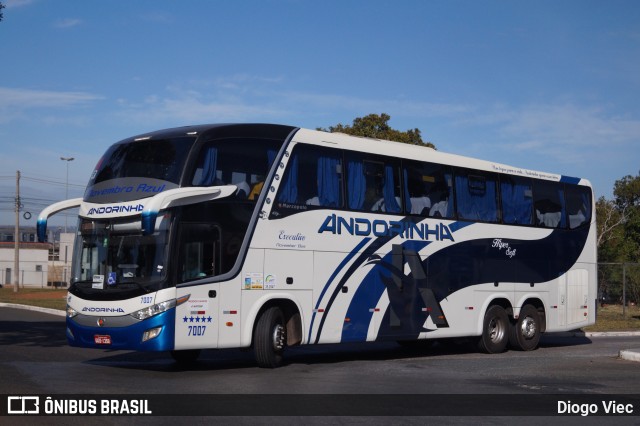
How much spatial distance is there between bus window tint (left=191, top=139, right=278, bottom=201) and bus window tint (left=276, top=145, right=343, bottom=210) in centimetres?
53

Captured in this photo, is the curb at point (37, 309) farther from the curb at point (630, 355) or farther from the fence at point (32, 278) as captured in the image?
the fence at point (32, 278)

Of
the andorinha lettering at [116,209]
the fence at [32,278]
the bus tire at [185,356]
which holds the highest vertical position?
the andorinha lettering at [116,209]

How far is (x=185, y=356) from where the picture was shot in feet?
54.9

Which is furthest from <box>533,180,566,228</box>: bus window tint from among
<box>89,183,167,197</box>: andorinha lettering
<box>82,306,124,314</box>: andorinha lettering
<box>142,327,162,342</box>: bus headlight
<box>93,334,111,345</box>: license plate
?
<box>93,334,111,345</box>: license plate

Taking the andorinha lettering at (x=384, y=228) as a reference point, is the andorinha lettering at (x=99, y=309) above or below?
below

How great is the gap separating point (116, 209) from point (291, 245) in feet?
10.9

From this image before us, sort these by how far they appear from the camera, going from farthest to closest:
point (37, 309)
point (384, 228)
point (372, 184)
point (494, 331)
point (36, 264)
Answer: point (36, 264) → point (37, 309) → point (494, 331) → point (384, 228) → point (372, 184)

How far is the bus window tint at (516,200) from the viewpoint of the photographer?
21.8 m

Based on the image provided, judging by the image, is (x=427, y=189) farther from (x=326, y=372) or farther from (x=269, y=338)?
(x=269, y=338)

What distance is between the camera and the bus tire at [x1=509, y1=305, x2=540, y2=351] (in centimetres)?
2195

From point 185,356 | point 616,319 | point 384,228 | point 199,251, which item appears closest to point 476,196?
point 384,228

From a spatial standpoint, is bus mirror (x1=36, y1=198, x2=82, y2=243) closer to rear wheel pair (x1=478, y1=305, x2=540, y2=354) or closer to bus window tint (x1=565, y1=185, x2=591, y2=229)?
rear wheel pair (x1=478, y1=305, x2=540, y2=354)

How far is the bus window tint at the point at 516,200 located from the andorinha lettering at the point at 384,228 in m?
2.43

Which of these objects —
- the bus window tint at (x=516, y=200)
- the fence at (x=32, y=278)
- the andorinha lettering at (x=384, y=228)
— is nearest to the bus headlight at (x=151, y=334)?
the andorinha lettering at (x=384, y=228)
